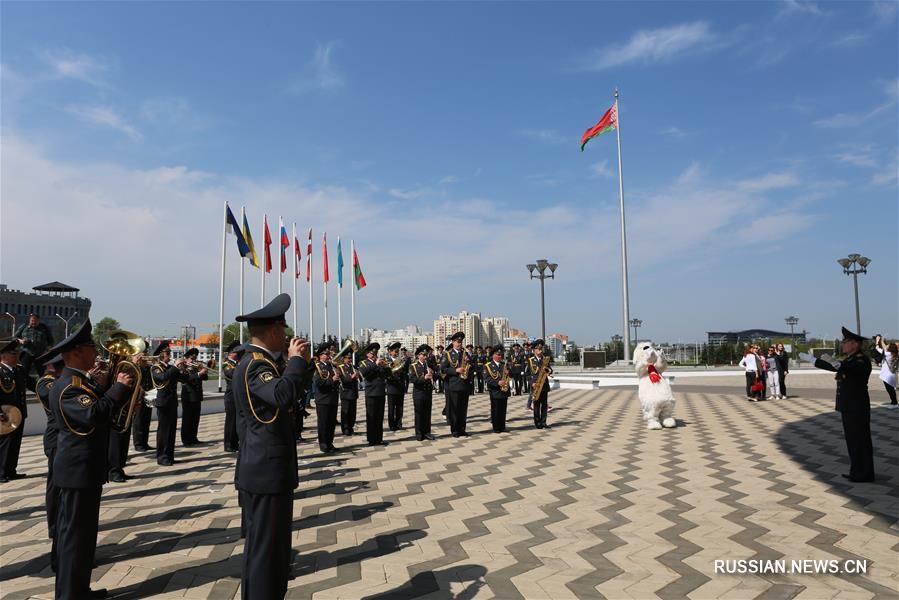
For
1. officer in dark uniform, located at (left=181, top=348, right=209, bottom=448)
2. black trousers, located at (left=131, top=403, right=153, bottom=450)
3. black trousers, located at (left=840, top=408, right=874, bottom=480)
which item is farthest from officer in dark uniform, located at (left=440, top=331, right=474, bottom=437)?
black trousers, located at (left=840, top=408, right=874, bottom=480)

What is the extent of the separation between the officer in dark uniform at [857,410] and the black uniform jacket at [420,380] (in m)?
6.85

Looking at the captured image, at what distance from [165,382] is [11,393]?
85.6 inches

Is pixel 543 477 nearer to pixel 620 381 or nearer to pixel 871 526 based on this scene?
pixel 871 526

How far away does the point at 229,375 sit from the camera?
34.2ft

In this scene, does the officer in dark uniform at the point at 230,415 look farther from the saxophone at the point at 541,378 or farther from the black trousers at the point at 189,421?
the saxophone at the point at 541,378

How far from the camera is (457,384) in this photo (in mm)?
11953

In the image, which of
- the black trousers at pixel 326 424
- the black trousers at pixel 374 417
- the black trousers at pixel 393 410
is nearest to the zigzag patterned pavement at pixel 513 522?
the black trousers at pixel 326 424

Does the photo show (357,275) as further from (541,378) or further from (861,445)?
(861,445)

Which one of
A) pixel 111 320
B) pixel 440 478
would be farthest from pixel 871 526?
pixel 111 320

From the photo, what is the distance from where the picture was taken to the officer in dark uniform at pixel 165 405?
9422 millimetres

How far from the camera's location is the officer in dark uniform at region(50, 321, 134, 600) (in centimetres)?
386

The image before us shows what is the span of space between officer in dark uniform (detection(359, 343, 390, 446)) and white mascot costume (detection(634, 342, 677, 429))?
5947 millimetres

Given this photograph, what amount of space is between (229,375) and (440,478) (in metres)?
4.82

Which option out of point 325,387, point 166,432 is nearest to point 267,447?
point 325,387
